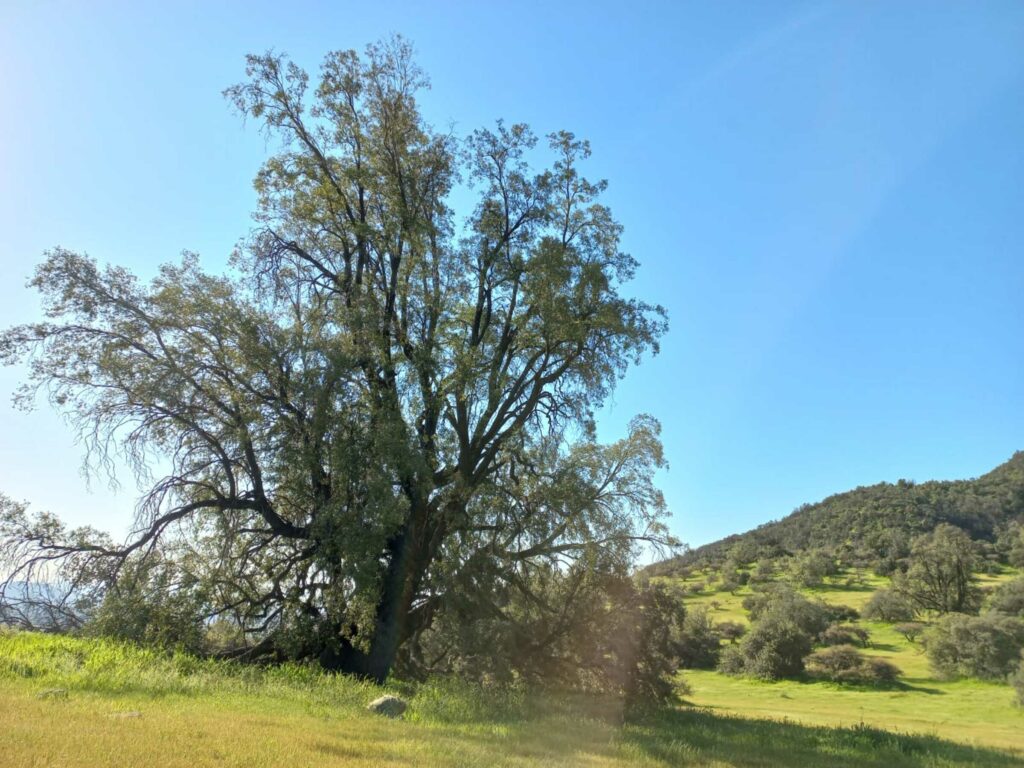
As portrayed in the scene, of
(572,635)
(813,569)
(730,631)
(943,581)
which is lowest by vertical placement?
(730,631)

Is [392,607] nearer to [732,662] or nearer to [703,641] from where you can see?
[703,641]

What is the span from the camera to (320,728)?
29.2ft

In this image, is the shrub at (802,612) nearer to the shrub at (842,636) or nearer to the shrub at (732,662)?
the shrub at (842,636)

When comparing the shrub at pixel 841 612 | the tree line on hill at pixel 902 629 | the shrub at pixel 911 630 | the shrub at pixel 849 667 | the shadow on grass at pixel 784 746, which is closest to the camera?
the shadow on grass at pixel 784 746

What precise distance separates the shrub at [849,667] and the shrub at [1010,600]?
11028 millimetres

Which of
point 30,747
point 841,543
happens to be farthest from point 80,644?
point 841,543

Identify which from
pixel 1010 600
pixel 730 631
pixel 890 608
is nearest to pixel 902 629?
pixel 890 608

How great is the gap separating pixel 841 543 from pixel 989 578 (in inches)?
1275

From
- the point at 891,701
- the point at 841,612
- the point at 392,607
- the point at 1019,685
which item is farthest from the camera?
the point at 841,612

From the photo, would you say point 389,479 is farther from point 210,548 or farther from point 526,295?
point 526,295

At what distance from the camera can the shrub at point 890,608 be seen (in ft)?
175

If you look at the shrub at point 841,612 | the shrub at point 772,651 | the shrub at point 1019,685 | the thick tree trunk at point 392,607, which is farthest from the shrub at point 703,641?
the thick tree trunk at point 392,607

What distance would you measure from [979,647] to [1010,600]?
11619mm

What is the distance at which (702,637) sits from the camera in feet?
142
